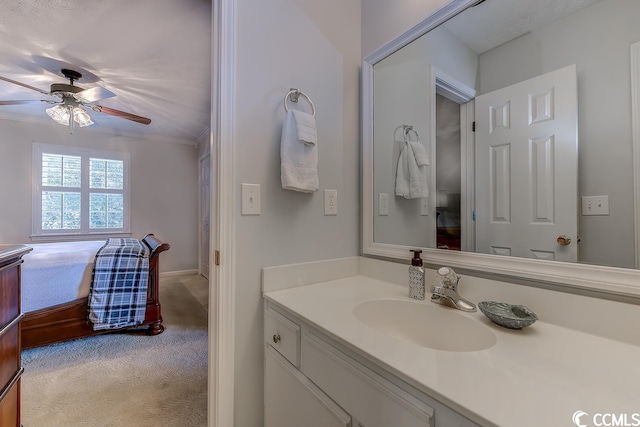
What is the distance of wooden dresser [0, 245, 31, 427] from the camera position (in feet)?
3.28

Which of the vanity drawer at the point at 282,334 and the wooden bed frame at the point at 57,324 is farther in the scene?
the wooden bed frame at the point at 57,324

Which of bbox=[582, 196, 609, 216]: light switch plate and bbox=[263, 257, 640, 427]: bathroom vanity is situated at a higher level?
bbox=[582, 196, 609, 216]: light switch plate

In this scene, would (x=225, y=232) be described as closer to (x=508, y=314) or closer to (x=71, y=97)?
(x=508, y=314)

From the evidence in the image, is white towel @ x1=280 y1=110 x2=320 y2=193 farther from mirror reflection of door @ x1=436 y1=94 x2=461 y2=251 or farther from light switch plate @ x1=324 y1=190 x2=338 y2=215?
mirror reflection of door @ x1=436 y1=94 x2=461 y2=251

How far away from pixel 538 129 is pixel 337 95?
88 cm

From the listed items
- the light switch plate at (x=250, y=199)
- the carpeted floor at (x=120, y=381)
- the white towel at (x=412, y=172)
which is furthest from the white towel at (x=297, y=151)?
the carpeted floor at (x=120, y=381)

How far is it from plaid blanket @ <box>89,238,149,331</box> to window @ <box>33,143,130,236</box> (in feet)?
7.61

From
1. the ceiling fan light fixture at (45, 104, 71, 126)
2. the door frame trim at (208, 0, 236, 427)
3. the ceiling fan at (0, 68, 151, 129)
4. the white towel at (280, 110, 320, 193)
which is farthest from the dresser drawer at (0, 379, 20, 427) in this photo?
the ceiling fan light fixture at (45, 104, 71, 126)

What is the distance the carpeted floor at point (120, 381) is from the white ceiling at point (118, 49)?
239 cm

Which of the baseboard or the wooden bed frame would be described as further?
the baseboard

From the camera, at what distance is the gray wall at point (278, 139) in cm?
108

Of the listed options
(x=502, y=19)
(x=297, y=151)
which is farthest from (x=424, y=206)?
(x=502, y=19)

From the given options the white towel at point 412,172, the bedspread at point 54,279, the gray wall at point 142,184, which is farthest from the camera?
the gray wall at point 142,184

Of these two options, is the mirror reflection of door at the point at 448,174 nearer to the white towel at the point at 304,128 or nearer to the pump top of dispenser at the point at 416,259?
the pump top of dispenser at the point at 416,259
